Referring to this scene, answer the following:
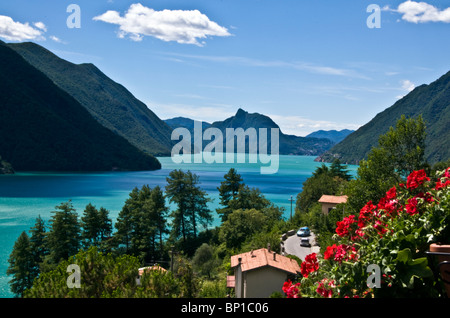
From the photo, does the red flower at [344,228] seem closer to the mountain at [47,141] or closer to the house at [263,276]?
the house at [263,276]

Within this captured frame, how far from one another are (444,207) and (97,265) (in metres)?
10.8

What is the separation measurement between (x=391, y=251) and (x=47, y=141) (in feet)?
621

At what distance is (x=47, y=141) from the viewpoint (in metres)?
175

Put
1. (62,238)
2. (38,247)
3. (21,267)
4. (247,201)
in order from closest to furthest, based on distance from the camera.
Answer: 1. (21,267)
2. (62,238)
3. (38,247)
4. (247,201)

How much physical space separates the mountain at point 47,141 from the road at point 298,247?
15316 centimetres

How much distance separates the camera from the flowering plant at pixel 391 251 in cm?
358

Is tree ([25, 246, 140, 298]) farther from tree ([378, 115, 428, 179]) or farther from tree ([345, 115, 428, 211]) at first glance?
tree ([378, 115, 428, 179])

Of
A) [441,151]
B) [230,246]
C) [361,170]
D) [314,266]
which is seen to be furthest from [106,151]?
[314,266]

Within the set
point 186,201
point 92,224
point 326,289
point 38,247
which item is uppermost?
point 326,289

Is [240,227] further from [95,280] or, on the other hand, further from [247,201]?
[95,280]

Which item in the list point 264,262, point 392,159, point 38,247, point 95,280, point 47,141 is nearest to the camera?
point 95,280

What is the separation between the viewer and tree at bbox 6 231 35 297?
103 feet

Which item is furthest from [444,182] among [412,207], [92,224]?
[92,224]

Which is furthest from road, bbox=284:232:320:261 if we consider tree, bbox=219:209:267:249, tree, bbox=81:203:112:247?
tree, bbox=81:203:112:247
